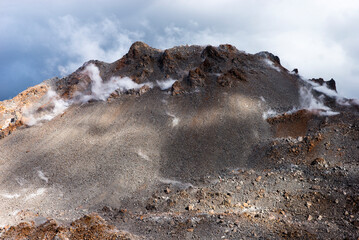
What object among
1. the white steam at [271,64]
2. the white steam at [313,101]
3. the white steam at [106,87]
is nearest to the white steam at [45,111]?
the white steam at [106,87]

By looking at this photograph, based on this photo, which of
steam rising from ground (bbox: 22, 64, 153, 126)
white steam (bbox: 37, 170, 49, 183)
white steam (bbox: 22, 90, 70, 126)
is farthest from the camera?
steam rising from ground (bbox: 22, 64, 153, 126)

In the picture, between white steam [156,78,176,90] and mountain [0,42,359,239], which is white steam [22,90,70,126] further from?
white steam [156,78,176,90]

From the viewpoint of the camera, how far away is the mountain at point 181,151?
2250 cm

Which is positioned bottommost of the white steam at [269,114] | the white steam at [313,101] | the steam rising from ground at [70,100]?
the white steam at [269,114]

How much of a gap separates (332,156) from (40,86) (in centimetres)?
4876

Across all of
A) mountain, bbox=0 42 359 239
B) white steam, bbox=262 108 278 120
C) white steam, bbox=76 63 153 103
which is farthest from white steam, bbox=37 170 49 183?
white steam, bbox=262 108 278 120

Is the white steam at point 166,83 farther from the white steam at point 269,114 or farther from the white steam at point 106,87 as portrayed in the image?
the white steam at point 269,114

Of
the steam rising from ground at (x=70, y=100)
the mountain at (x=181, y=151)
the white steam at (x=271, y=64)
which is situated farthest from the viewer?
the white steam at (x=271, y=64)

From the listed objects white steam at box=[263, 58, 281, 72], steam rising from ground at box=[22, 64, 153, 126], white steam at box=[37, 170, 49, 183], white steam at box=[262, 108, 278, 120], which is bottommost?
white steam at box=[37, 170, 49, 183]

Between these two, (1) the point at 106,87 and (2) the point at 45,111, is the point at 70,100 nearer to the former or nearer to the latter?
(2) the point at 45,111

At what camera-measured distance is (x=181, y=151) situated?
1366 inches

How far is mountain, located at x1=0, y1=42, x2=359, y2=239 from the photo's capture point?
2250cm

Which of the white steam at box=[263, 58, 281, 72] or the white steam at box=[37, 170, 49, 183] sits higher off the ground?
the white steam at box=[263, 58, 281, 72]

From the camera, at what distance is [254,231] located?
20.2 meters
